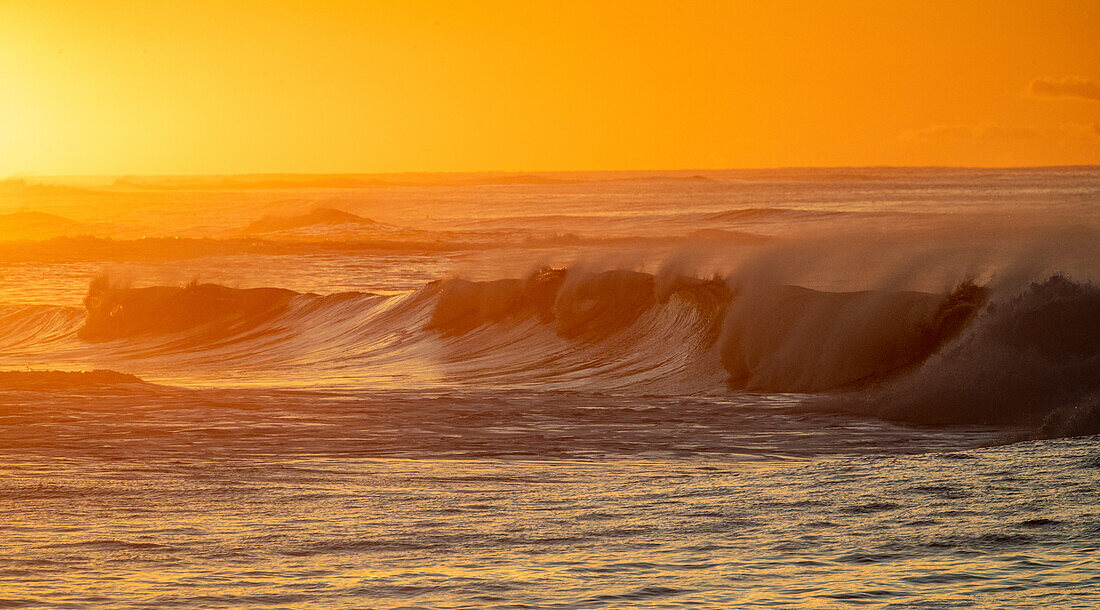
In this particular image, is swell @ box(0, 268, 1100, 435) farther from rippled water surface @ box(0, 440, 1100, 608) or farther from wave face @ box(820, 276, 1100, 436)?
rippled water surface @ box(0, 440, 1100, 608)

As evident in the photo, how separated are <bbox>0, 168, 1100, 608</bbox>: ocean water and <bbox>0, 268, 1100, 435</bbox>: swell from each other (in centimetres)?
6

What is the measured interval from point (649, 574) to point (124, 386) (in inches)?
423

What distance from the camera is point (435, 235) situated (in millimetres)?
64625

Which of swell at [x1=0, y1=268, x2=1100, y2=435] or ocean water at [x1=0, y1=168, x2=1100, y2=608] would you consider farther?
swell at [x1=0, y1=268, x2=1100, y2=435]

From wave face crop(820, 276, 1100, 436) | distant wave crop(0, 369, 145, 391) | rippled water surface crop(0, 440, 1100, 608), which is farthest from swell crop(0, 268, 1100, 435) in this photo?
rippled water surface crop(0, 440, 1100, 608)

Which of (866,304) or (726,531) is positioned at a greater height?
(866,304)

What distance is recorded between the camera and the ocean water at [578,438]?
6785 millimetres

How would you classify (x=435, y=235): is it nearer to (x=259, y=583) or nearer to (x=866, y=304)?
(x=866, y=304)

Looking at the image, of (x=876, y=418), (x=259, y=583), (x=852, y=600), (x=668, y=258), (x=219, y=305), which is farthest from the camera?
(x=219, y=305)

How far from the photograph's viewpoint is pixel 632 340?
67.7 ft

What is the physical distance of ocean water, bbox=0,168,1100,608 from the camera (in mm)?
6785

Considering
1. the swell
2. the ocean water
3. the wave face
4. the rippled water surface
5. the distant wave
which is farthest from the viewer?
the distant wave

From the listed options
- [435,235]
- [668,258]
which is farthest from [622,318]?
[435,235]

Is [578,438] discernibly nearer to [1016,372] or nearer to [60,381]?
[1016,372]
